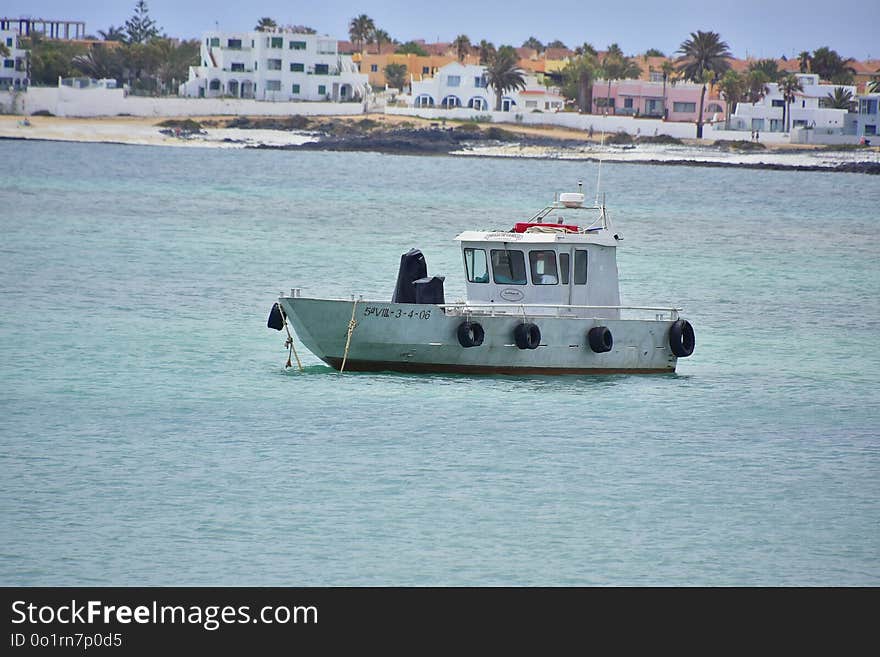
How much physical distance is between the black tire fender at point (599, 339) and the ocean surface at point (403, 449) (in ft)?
2.60

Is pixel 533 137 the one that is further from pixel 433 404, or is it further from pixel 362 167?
pixel 433 404

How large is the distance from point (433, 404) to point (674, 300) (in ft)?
70.9

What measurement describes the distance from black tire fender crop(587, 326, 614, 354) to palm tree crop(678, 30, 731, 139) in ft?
500

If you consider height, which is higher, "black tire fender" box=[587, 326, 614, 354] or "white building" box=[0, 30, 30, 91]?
"white building" box=[0, 30, 30, 91]

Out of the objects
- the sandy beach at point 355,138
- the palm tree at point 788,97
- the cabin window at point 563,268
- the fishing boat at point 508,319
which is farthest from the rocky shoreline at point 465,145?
the cabin window at point 563,268

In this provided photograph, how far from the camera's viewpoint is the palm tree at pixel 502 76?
183 m

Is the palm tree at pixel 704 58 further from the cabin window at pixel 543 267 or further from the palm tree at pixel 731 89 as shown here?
the cabin window at pixel 543 267

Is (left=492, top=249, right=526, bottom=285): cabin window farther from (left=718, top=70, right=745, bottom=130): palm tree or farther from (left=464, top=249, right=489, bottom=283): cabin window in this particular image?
(left=718, top=70, right=745, bottom=130): palm tree

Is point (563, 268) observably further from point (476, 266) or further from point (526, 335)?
point (526, 335)

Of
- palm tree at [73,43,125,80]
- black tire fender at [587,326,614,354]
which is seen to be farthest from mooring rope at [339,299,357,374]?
palm tree at [73,43,125,80]

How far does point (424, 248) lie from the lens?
2493 inches

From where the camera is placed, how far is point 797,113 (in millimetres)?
170000

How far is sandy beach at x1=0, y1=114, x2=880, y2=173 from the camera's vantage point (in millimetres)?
167750
